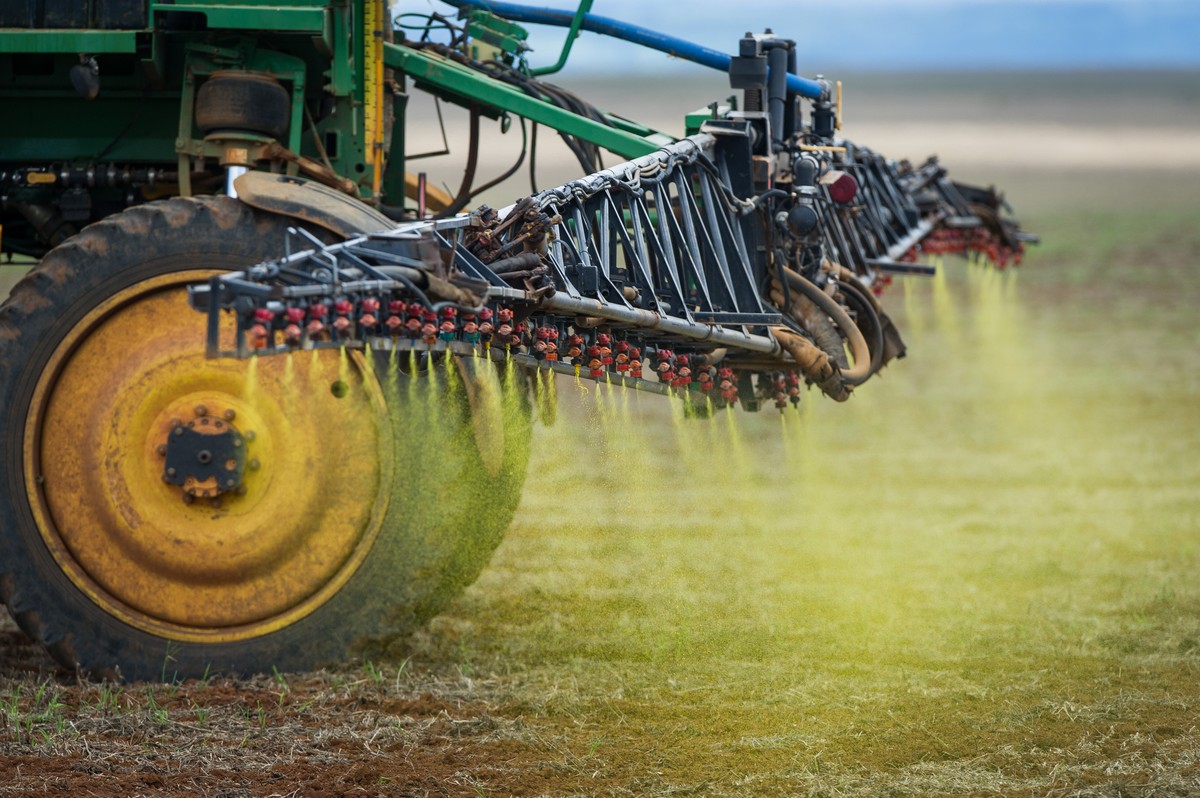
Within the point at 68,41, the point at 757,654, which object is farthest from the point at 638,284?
the point at 68,41

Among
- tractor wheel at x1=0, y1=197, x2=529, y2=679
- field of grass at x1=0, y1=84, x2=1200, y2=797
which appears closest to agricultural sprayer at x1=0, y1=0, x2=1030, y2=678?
tractor wheel at x1=0, y1=197, x2=529, y2=679

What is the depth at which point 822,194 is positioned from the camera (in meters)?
11.0

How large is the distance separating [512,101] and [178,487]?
3099 millimetres

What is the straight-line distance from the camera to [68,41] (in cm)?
894

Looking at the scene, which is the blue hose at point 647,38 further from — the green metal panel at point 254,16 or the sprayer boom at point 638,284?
the green metal panel at point 254,16

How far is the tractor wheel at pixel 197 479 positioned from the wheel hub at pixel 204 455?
0.6 inches

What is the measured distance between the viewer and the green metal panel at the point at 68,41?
893cm

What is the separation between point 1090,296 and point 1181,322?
3602 mm

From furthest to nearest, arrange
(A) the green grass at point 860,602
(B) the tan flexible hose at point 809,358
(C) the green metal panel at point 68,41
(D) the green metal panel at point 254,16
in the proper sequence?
(B) the tan flexible hose at point 809,358 < (C) the green metal panel at point 68,41 < (D) the green metal panel at point 254,16 < (A) the green grass at point 860,602

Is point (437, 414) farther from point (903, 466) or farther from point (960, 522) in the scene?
point (903, 466)

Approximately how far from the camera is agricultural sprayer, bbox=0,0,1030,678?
767 cm

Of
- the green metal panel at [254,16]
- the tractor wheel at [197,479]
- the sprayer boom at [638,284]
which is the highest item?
the green metal panel at [254,16]

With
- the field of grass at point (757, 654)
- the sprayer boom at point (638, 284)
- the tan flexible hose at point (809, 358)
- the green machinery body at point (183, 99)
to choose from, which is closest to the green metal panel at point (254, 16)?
the green machinery body at point (183, 99)

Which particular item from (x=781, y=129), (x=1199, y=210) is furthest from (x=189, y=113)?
(x=1199, y=210)
